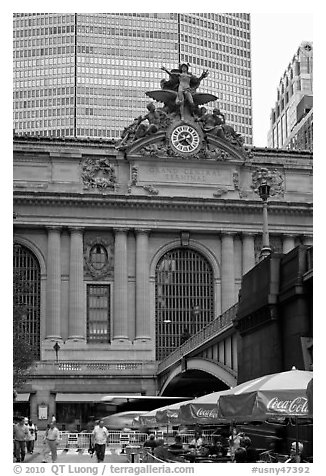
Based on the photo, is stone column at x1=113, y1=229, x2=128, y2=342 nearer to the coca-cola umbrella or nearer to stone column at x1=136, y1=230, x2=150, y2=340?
stone column at x1=136, y1=230, x2=150, y2=340

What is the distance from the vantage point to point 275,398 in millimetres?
21578

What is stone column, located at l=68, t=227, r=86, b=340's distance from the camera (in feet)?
295

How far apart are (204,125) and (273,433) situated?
6316 cm

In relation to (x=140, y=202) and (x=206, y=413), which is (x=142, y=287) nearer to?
(x=140, y=202)

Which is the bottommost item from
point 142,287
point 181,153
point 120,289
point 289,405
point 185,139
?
point 289,405

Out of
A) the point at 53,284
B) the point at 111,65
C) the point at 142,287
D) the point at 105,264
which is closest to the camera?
the point at 53,284

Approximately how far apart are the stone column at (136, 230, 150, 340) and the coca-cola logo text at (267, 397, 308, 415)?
68990 mm

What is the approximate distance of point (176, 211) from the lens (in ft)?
303

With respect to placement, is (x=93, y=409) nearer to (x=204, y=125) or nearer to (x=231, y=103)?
(x=204, y=125)

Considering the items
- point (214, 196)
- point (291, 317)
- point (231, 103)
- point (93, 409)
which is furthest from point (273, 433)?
point (231, 103)

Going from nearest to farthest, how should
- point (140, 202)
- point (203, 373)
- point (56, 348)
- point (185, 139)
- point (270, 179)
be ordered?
point (203, 373) < point (56, 348) < point (140, 202) < point (185, 139) < point (270, 179)

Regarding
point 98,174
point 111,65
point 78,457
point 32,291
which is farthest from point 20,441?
point 111,65

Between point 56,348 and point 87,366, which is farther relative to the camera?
point 87,366

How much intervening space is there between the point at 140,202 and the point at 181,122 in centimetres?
832
